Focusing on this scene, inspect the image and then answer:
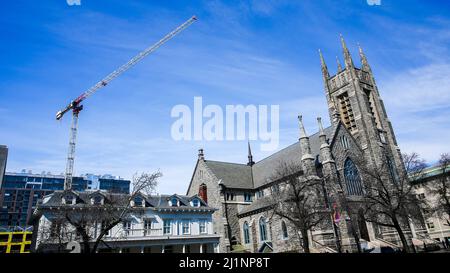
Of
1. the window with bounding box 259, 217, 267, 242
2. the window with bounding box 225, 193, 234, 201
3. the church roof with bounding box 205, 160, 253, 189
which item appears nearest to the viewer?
the window with bounding box 259, 217, 267, 242

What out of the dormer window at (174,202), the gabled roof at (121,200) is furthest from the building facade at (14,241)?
the dormer window at (174,202)

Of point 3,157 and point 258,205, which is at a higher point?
point 258,205

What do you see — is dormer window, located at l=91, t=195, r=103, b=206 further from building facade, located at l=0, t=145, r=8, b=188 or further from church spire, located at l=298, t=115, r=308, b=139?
building facade, located at l=0, t=145, r=8, b=188

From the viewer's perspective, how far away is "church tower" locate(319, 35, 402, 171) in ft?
151

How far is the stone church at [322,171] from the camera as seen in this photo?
3784 centimetres

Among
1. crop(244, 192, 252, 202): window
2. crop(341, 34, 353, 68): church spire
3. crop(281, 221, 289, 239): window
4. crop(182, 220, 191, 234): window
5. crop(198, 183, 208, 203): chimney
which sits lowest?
crop(281, 221, 289, 239): window

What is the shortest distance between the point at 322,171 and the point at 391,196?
30.2ft

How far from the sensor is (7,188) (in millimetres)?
130750

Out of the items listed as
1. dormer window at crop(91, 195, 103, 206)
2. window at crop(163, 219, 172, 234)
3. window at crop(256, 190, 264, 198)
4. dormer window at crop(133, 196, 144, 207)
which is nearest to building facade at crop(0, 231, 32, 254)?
dormer window at crop(91, 195, 103, 206)

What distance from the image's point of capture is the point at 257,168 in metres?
56.2

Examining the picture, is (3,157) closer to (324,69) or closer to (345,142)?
(345,142)

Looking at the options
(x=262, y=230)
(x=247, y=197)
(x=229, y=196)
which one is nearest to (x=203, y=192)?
(x=229, y=196)

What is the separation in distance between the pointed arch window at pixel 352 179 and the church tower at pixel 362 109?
3.57 meters
